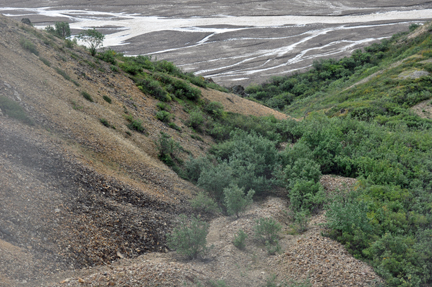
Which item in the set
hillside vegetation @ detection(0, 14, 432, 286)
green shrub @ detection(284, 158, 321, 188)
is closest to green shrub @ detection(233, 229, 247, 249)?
hillside vegetation @ detection(0, 14, 432, 286)

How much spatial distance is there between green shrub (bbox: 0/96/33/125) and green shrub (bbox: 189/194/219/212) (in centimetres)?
487

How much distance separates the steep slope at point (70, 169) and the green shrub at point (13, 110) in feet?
0.09

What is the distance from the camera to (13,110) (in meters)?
10.1

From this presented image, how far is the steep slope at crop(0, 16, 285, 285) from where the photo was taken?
7004 mm

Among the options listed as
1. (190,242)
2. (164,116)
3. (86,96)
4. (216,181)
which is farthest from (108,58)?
(190,242)

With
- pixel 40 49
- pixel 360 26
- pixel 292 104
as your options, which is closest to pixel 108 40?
pixel 292 104

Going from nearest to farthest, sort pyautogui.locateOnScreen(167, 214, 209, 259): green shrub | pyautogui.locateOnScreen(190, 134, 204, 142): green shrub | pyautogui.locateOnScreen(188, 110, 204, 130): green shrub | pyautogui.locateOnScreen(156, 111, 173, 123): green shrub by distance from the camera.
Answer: pyautogui.locateOnScreen(167, 214, 209, 259): green shrub < pyautogui.locateOnScreen(156, 111, 173, 123): green shrub < pyautogui.locateOnScreen(190, 134, 204, 142): green shrub < pyautogui.locateOnScreen(188, 110, 204, 130): green shrub

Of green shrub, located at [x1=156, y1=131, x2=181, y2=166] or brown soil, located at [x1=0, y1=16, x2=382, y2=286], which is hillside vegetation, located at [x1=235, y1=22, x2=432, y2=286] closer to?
brown soil, located at [x1=0, y1=16, x2=382, y2=286]

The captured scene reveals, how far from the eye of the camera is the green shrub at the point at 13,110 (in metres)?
10.0

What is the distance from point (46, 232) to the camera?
23.3 ft

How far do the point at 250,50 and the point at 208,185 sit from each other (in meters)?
42.7

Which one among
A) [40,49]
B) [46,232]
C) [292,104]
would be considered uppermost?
[40,49]

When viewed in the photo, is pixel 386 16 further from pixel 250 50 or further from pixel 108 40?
pixel 108 40

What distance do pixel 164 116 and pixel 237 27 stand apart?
48884 millimetres
